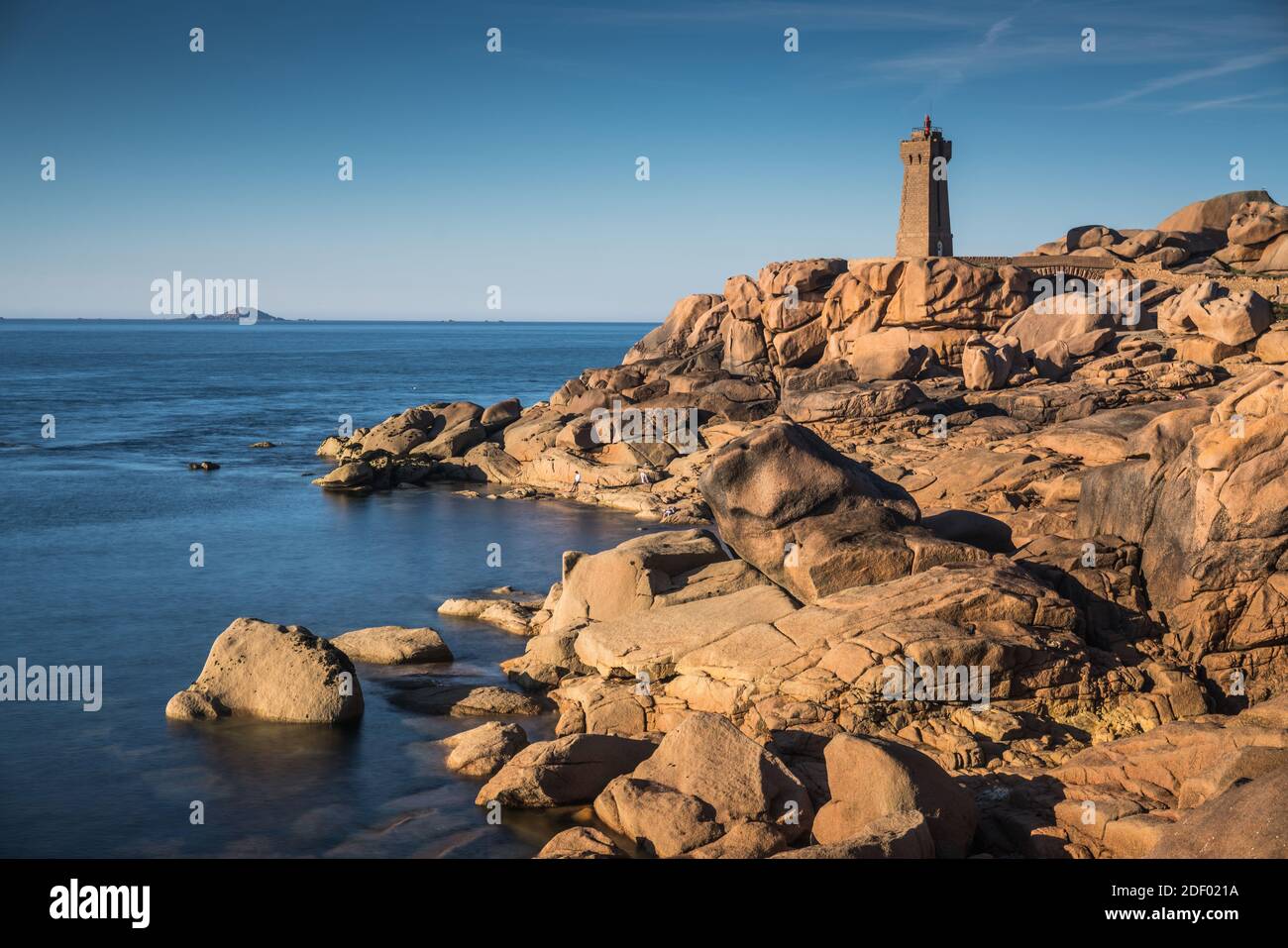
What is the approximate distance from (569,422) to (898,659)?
3549 centimetres

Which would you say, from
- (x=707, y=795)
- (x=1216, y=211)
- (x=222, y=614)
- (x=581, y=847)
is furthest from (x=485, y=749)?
(x=1216, y=211)

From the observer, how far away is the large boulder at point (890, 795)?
13.2m

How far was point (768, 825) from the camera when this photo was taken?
1377 cm

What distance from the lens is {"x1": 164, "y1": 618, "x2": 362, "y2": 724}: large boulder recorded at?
67.2ft

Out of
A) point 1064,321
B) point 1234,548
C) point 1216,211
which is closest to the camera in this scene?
point 1234,548

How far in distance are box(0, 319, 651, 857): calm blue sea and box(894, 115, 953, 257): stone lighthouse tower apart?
111 feet

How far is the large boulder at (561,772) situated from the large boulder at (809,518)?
5.75m

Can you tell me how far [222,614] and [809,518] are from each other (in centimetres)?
1608

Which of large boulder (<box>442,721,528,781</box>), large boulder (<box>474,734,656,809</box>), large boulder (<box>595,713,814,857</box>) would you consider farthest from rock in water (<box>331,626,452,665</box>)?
large boulder (<box>595,713,814,857</box>)

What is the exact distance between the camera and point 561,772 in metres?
16.7

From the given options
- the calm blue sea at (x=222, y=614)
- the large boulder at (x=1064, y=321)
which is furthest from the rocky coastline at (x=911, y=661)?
the large boulder at (x=1064, y=321)

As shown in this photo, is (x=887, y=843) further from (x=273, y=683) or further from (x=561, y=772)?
(x=273, y=683)

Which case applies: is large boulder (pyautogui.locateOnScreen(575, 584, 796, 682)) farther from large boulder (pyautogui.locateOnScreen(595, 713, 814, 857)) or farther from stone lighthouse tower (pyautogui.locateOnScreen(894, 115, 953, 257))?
stone lighthouse tower (pyautogui.locateOnScreen(894, 115, 953, 257))

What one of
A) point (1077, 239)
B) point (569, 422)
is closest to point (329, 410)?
point (569, 422)
